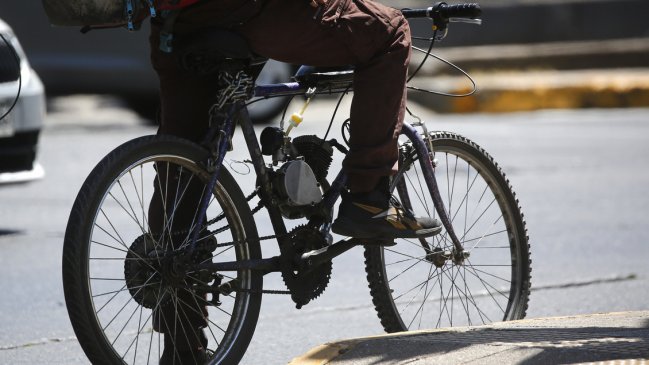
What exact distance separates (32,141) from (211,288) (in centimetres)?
416

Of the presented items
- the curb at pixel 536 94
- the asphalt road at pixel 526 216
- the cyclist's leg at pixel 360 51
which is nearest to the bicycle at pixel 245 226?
the cyclist's leg at pixel 360 51

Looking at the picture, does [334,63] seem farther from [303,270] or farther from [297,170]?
[303,270]

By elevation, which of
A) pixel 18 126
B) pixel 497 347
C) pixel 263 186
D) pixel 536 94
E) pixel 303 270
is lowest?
pixel 497 347

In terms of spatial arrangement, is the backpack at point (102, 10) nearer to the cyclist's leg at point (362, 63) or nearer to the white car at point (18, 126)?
the cyclist's leg at point (362, 63)

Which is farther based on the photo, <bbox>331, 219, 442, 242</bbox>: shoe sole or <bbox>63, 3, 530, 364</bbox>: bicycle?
<bbox>331, 219, 442, 242</bbox>: shoe sole

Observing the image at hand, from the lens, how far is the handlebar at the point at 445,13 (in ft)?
15.3

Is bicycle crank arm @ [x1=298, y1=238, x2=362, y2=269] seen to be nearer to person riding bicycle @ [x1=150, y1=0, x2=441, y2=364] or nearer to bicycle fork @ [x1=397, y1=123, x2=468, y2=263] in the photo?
person riding bicycle @ [x1=150, y1=0, x2=441, y2=364]

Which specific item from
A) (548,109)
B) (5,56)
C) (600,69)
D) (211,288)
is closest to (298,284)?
(211,288)

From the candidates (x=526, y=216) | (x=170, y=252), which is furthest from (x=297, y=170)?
(x=526, y=216)

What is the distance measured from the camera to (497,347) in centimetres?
408

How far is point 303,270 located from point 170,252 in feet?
1.58

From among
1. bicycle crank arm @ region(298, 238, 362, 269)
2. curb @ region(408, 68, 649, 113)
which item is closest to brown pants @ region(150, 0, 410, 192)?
bicycle crank arm @ region(298, 238, 362, 269)

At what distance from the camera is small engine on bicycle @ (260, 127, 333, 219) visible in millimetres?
4320

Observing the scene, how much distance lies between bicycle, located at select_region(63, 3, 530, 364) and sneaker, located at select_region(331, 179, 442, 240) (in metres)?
0.06
